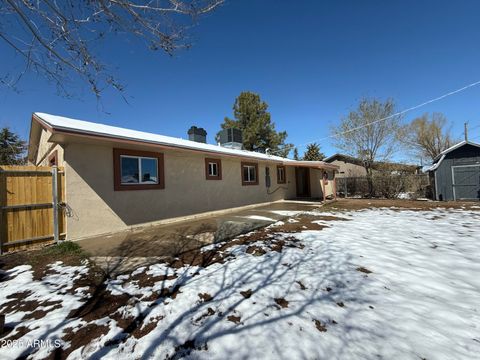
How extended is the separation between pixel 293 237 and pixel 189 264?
286 centimetres

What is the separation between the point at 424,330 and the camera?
6.90 ft

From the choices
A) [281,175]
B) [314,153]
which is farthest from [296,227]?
[314,153]

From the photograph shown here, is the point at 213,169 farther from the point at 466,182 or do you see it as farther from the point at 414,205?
the point at 466,182

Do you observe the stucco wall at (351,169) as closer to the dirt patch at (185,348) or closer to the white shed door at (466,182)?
the white shed door at (466,182)

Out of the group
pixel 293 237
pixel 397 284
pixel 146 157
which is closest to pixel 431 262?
pixel 397 284

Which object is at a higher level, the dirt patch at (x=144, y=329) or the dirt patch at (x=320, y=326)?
the dirt patch at (x=144, y=329)

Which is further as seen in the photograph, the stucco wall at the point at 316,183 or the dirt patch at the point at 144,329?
the stucco wall at the point at 316,183

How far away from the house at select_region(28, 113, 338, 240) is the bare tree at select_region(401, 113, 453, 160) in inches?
887

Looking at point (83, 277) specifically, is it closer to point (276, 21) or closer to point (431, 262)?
point (431, 262)

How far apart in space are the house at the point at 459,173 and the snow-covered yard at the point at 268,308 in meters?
11.5

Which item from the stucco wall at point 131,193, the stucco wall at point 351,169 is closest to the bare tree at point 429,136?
the stucco wall at point 351,169

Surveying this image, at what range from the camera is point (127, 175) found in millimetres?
6984

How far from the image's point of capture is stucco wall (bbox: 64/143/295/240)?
5.88 m

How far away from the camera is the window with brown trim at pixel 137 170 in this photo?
263 inches
